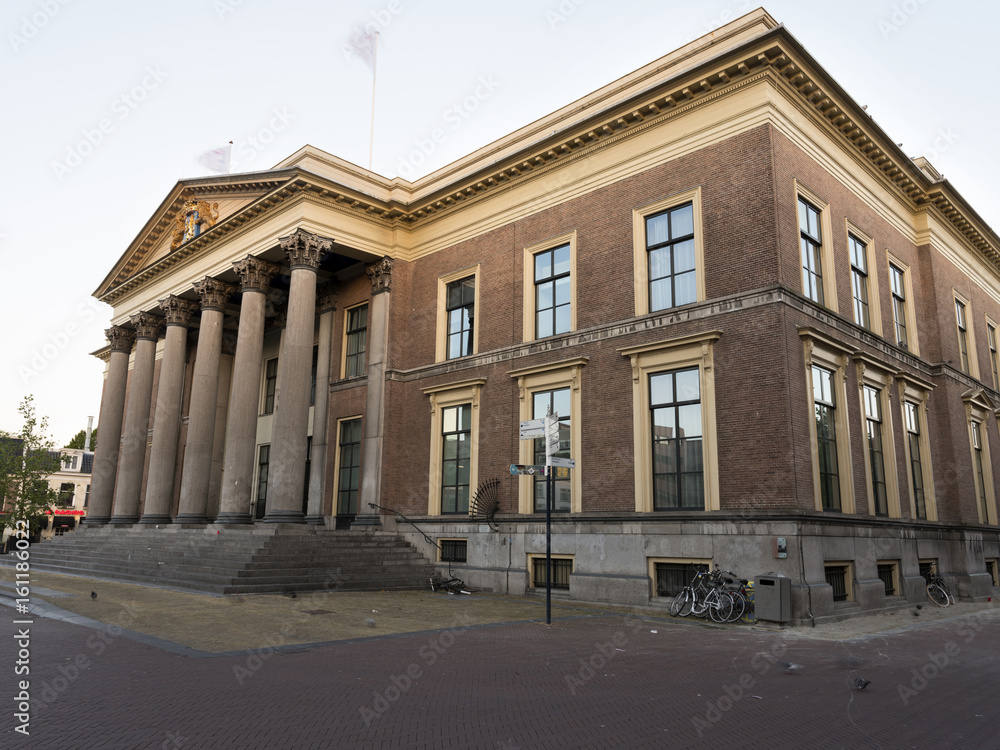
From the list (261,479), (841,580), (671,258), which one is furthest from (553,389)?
(261,479)

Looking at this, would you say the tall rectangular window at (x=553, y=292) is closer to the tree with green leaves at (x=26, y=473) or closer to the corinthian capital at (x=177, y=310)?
the corinthian capital at (x=177, y=310)

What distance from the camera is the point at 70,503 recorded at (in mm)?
85938

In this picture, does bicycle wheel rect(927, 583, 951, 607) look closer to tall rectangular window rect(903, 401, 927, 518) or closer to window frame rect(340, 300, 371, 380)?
tall rectangular window rect(903, 401, 927, 518)

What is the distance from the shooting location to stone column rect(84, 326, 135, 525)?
3394cm

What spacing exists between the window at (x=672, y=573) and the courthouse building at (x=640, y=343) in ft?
0.20

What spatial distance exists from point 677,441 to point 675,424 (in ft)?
1.46

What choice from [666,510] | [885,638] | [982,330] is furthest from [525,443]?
[982,330]

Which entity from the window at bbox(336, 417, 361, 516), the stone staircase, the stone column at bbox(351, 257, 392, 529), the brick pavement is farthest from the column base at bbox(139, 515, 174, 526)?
the brick pavement

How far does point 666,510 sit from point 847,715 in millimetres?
10381

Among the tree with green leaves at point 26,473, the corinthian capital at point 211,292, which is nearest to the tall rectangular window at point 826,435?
the corinthian capital at point 211,292

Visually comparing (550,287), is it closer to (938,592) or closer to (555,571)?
(555,571)

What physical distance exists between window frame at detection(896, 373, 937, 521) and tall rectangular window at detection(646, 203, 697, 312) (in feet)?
25.7

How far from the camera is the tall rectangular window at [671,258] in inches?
747

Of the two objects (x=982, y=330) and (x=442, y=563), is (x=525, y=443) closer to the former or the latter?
(x=442, y=563)
